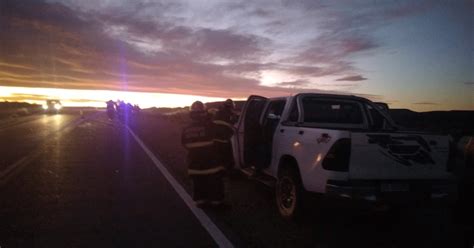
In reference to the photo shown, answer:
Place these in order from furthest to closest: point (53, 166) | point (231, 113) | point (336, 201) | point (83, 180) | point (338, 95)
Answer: point (53, 166) → point (231, 113) → point (83, 180) → point (338, 95) → point (336, 201)

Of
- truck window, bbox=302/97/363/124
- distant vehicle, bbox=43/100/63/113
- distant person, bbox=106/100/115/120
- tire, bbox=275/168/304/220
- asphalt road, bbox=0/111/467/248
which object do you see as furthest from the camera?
distant vehicle, bbox=43/100/63/113

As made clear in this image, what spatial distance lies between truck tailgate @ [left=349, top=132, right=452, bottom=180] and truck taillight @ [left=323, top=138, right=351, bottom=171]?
0.20ft

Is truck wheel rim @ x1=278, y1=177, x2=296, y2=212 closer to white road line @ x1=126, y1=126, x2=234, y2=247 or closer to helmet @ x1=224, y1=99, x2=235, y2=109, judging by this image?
white road line @ x1=126, y1=126, x2=234, y2=247

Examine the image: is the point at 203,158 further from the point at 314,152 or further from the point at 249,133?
the point at 314,152

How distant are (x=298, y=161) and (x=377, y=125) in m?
2.51

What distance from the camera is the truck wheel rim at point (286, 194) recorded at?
679 centimetres

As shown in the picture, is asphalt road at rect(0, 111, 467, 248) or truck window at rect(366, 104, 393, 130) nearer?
asphalt road at rect(0, 111, 467, 248)

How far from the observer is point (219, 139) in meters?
7.67

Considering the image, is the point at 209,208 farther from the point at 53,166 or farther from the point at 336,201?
the point at 53,166

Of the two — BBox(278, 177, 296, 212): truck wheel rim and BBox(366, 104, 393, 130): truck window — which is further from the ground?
BBox(366, 104, 393, 130): truck window

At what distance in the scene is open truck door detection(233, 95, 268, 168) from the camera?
855cm

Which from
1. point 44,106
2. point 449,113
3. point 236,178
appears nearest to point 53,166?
point 236,178

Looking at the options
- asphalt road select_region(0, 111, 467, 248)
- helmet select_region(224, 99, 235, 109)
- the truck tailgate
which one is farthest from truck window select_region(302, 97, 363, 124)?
helmet select_region(224, 99, 235, 109)

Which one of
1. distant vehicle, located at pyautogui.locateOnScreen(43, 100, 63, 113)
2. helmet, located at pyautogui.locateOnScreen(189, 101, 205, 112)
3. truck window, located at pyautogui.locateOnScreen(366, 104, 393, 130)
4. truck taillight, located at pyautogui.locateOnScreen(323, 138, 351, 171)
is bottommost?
distant vehicle, located at pyautogui.locateOnScreen(43, 100, 63, 113)
